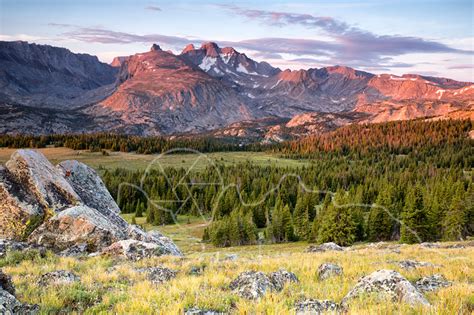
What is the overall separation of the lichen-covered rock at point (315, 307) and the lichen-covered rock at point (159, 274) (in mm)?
4735

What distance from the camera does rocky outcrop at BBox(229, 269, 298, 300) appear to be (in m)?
9.04

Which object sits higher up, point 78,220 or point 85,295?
point 85,295

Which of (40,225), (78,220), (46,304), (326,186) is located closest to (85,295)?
(46,304)

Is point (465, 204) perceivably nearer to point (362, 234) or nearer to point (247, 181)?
point (362, 234)

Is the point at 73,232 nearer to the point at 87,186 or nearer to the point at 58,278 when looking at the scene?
the point at 87,186

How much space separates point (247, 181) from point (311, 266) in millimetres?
114900

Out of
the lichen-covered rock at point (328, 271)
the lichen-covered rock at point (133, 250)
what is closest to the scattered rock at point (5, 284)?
the lichen-covered rock at point (133, 250)

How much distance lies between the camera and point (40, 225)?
20.5 m

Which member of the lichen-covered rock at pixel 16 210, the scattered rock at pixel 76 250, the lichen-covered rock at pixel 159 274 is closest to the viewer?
the lichen-covered rock at pixel 159 274

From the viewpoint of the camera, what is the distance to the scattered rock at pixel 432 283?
972 cm

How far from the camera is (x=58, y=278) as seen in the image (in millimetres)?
10422

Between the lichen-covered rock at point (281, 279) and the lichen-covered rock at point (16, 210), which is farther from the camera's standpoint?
the lichen-covered rock at point (16, 210)

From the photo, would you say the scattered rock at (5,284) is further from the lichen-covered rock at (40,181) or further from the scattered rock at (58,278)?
the lichen-covered rock at (40,181)

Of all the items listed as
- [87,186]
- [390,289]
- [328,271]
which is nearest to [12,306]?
[390,289]
